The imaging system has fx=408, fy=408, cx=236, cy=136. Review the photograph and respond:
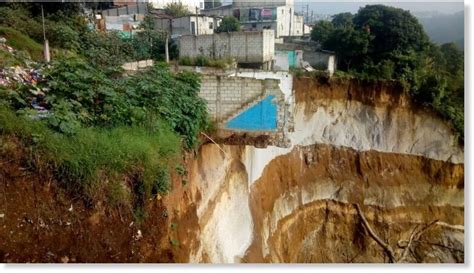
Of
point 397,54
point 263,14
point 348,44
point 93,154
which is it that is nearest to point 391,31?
point 397,54

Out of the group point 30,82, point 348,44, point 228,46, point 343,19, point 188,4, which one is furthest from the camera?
point 188,4

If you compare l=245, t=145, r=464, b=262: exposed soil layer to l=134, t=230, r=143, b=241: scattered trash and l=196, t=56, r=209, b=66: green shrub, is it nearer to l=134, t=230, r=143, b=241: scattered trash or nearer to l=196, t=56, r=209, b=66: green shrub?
l=196, t=56, r=209, b=66: green shrub

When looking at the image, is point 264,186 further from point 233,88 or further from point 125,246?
point 125,246

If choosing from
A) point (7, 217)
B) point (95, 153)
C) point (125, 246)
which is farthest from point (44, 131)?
point (125, 246)

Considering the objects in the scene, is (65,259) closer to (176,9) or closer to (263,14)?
(176,9)

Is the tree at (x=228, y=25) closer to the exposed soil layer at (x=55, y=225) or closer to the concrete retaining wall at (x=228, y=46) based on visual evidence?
the concrete retaining wall at (x=228, y=46)

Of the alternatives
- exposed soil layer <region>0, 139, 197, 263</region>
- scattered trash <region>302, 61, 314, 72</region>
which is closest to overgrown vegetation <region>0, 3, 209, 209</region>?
exposed soil layer <region>0, 139, 197, 263</region>

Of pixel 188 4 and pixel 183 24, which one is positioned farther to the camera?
pixel 188 4
